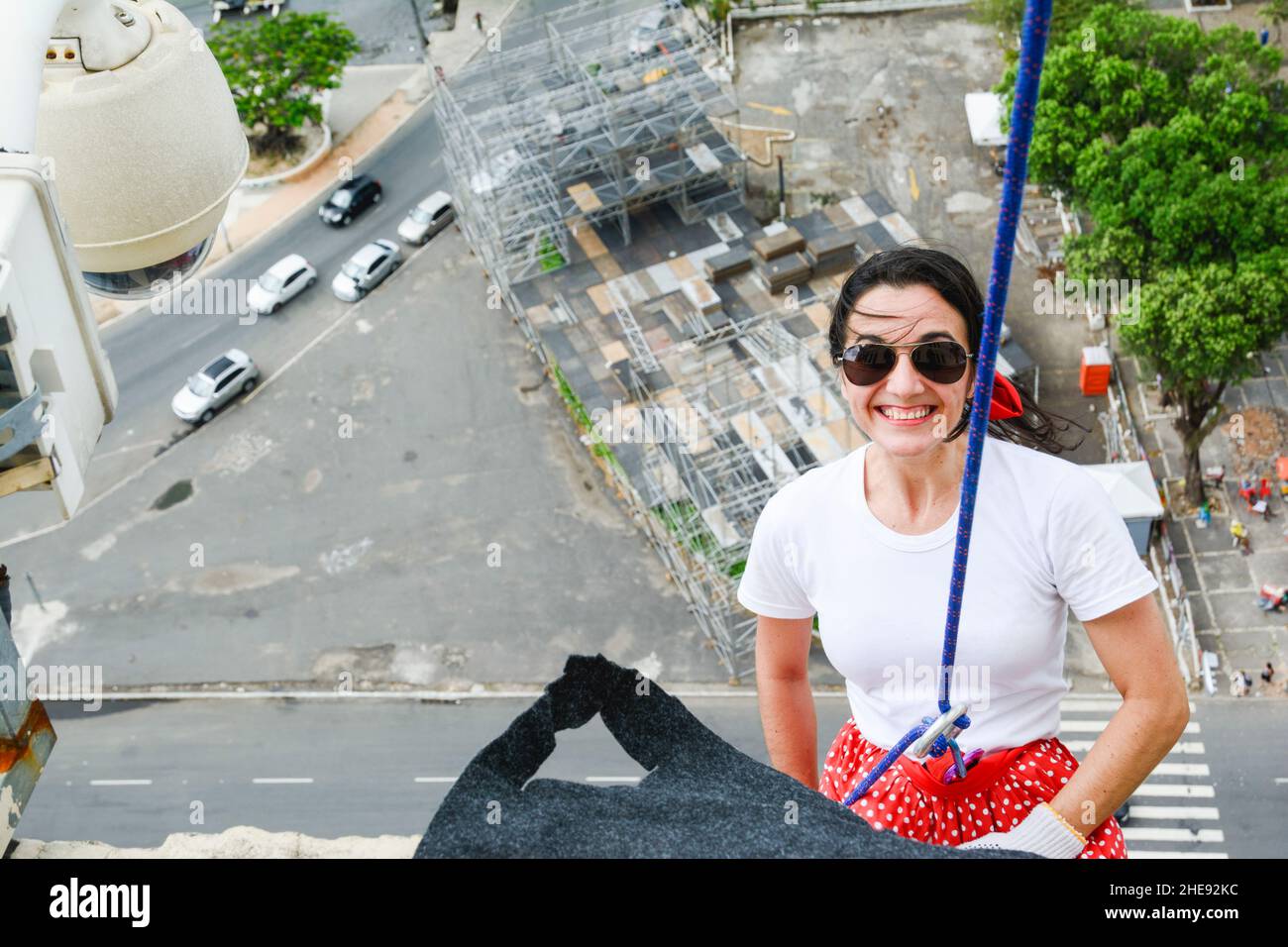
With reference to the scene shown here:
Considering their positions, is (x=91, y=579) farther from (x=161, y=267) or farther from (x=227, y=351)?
(x=161, y=267)

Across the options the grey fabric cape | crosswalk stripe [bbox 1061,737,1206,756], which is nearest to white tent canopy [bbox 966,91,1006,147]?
crosswalk stripe [bbox 1061,737,1206,756]

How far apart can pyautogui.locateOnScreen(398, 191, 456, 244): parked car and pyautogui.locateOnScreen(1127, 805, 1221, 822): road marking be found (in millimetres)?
35324

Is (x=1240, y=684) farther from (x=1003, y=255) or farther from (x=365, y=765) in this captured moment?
(x=1003, y=255)

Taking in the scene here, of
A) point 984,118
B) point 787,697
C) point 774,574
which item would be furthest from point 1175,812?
point 774,574

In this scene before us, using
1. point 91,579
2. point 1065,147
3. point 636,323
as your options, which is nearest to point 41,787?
point 91,579

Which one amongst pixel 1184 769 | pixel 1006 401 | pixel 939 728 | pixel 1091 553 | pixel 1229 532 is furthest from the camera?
pixel 1229 532

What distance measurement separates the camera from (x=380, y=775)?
46688 millimetres

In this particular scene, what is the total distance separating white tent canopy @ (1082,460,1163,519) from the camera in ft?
153

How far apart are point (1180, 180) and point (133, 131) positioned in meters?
42.1

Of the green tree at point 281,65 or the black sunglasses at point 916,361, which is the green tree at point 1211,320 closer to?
the green tree at point 281,65

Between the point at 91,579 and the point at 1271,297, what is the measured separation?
38.5 m

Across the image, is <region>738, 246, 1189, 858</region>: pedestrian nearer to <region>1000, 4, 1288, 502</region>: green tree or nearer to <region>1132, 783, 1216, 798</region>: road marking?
<region>1132, 783, 1216, 798</region>: road marking

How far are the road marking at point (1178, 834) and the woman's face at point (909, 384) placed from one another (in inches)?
1439

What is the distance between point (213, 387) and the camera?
57000 millimetres
